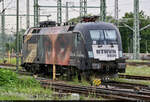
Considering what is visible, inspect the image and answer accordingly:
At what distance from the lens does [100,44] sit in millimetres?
19078

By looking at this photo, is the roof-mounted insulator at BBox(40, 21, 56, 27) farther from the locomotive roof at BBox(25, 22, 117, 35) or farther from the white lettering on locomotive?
the white lettering on locomotive

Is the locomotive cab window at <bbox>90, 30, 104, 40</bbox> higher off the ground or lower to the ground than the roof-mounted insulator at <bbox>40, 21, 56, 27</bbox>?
lower

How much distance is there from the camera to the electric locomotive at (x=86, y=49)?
18.8 m

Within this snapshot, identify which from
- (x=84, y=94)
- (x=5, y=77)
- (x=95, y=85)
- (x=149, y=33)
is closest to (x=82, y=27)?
(x=95, y=85)

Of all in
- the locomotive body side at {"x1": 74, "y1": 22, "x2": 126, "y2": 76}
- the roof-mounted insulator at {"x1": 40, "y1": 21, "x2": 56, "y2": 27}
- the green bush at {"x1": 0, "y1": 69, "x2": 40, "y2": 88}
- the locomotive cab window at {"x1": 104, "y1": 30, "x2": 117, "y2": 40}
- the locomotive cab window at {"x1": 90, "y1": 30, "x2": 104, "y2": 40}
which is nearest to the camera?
the green bush at {"x1": 0, "y1": 69, "x2": 40, "y2": 88}

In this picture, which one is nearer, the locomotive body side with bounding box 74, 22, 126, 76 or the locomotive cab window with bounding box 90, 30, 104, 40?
the locomotive body side with bounding box 74, 22, 126, 76

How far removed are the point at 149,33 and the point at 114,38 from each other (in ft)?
187

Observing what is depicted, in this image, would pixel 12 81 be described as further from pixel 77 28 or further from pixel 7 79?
pixel 77 28

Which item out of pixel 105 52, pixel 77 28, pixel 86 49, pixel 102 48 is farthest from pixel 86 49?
pixel 77 28

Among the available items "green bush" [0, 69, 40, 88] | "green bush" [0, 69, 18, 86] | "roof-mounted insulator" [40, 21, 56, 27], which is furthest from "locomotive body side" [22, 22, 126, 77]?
"green bush" [0, 69, 18, 86]

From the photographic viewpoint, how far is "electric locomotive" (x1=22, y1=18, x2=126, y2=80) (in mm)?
18805

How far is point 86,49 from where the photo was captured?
1875cm

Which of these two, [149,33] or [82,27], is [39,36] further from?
[149,33]

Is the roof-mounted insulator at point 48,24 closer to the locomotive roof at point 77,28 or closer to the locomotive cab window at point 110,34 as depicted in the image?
the locomotive roof at point 77,28
